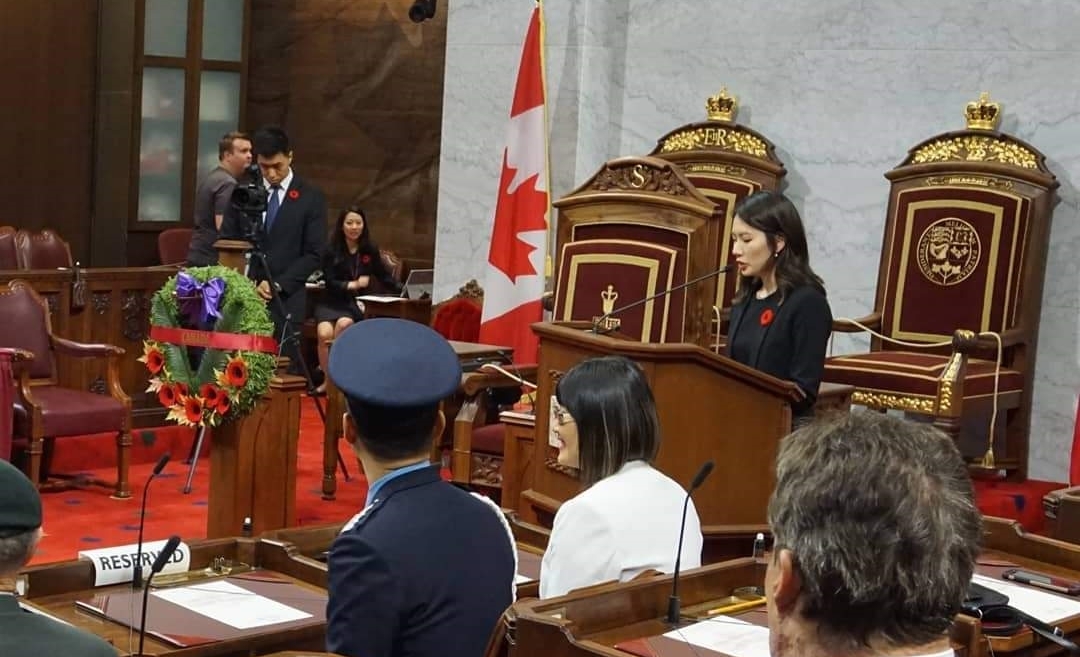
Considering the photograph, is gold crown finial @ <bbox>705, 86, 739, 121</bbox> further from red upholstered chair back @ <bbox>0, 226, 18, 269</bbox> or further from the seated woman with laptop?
red upholstered chair back @ <bbox>0, 226, 18, 269</bbox>

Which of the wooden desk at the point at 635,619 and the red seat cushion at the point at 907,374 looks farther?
the red seat cushion at the point at 907,374

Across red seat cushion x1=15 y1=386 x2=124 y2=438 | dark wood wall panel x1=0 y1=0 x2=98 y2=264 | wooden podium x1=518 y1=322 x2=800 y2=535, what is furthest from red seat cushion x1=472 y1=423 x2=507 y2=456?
dark wood wall panel x1=0 y1=0 x2=98 y2=264

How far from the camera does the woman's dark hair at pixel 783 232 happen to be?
498 centimetres

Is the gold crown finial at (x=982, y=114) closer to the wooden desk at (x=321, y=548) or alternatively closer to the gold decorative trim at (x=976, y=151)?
the gold decorative trim at (x=976, y=151)

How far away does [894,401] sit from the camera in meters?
6.37

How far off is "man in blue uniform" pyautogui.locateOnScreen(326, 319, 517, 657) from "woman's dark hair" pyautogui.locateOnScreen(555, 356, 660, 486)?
896 millimetres

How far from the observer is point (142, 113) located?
11.8 metres

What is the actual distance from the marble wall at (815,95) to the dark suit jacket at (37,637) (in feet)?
18.5

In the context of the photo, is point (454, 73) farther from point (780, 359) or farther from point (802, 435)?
point (802, 435)

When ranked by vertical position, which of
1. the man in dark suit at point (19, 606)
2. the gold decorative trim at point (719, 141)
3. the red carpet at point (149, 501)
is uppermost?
the gold decorative trim at point (719, 141)

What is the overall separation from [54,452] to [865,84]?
4.08m

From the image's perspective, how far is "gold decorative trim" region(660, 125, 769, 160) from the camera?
25.2ft

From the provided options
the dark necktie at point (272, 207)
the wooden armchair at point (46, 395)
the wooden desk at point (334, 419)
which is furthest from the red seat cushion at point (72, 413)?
the dark necktie at point (272, 207)

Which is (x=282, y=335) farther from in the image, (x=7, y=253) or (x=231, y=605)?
(x=231, y=605)
